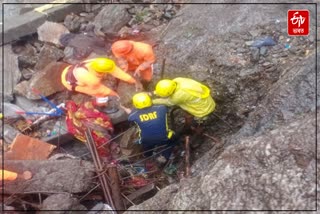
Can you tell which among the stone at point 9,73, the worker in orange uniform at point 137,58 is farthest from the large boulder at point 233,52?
the stone at point 9,73

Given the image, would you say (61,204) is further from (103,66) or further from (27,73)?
(27,73)

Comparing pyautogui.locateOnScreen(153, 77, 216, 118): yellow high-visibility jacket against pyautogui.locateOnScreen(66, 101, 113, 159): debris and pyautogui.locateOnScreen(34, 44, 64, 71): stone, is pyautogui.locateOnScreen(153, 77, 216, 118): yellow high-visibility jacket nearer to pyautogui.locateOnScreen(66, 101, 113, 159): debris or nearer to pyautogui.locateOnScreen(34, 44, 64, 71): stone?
pyautogui.locateOnScreen(66, 101, 113, 159): debris

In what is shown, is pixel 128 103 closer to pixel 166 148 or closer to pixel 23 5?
pixel 166 148

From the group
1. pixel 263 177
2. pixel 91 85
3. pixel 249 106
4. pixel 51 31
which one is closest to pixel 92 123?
pixel 91 85

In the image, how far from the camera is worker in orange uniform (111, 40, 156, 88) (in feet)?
24.6

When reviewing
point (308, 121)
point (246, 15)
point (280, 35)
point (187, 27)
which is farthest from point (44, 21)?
point (308, 121)

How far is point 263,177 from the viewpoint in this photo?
13.2 ft

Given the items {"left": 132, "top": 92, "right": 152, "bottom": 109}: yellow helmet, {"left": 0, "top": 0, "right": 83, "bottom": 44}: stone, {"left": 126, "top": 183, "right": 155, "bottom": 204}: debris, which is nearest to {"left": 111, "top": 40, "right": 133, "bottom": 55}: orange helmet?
{"left": 132, "top": 92, "right": 152, "bottom": 109}: yellow helmet

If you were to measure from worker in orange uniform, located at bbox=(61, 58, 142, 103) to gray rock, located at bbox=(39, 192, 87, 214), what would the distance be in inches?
76.4

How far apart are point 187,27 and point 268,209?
201 inches

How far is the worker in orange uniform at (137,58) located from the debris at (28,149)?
1.74 m

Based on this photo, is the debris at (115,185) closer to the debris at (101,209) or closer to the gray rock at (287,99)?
the debris at (101,209)

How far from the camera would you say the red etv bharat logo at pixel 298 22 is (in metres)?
7.47

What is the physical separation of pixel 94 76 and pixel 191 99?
150cm
